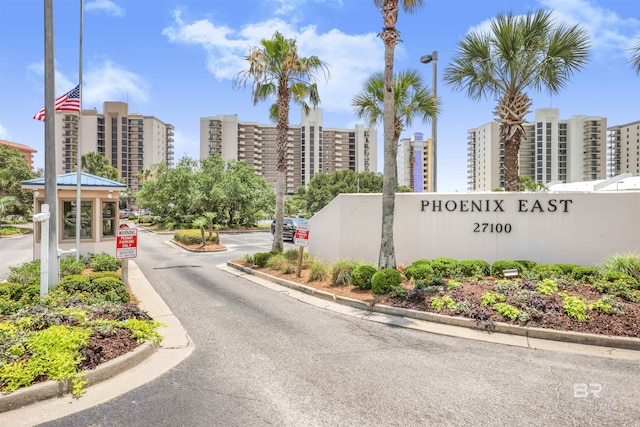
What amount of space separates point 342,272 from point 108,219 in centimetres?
987

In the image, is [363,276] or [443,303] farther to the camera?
[363,276]

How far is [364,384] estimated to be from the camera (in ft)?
15.6

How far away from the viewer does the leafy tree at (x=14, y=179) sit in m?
41.0

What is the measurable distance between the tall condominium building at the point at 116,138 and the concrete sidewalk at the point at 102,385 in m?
106

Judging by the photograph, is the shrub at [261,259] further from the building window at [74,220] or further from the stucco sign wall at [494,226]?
the building window at [74,220]

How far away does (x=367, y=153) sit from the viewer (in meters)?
127

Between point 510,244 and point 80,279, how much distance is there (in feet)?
38.9

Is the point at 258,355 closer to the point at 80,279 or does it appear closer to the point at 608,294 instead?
the point at 80,279

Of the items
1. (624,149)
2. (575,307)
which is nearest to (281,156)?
(575,307)

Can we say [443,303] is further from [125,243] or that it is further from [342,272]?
[125,243]

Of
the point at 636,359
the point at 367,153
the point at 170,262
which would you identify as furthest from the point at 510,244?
the point at 367,153

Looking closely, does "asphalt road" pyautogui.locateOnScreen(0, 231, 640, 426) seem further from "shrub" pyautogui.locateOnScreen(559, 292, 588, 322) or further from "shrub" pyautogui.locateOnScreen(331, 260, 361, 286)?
"shrub" pyautogui.locateOnScreen(331, 260, 361, 286)

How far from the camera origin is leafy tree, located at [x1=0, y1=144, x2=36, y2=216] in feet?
135

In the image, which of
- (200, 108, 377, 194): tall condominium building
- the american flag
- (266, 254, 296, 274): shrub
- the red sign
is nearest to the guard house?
the american flag
